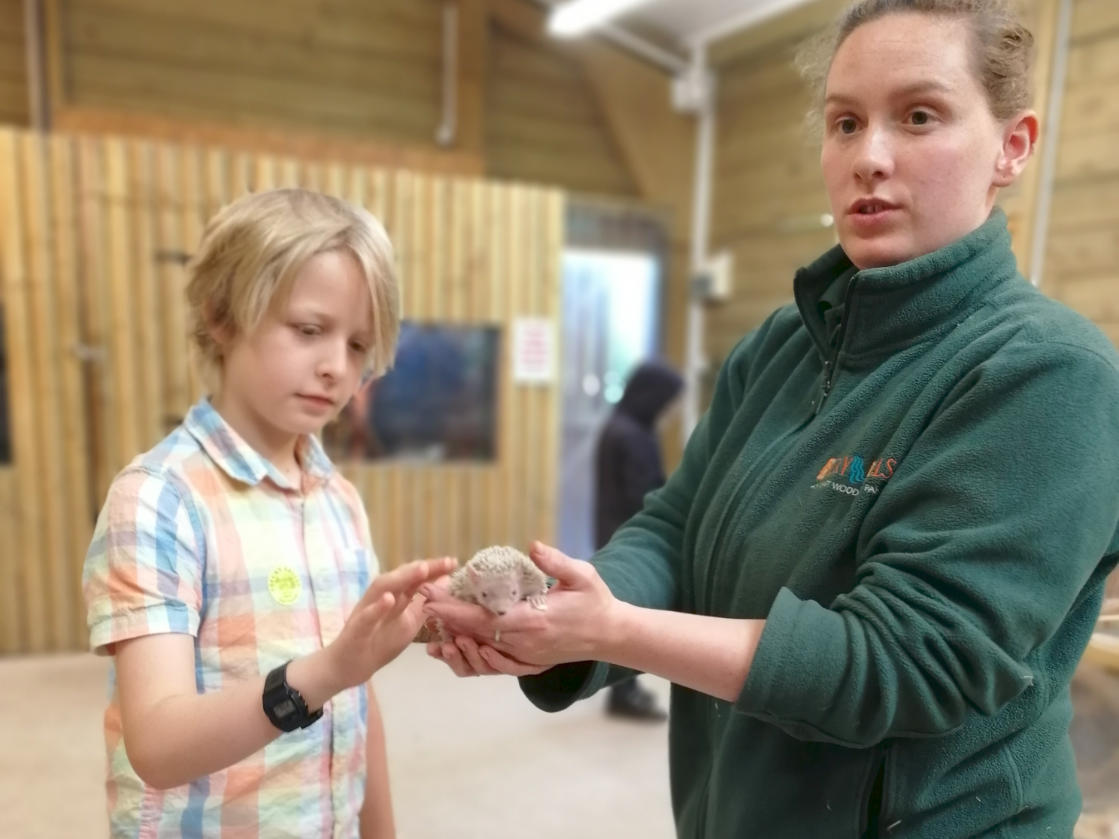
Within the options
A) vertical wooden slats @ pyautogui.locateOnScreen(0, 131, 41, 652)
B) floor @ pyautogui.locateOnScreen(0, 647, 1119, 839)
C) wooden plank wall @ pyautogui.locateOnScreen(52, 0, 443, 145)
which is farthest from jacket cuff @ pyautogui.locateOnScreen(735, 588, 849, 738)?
wooden plank wall @ pyautogui.locateOnScreen(52, 0, 443, 145)

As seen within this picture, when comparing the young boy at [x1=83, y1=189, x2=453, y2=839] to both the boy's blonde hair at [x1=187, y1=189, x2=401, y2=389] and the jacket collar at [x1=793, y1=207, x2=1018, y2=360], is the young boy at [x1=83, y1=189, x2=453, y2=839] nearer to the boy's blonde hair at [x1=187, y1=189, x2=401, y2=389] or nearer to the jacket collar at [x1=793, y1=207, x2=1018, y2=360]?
the boy's blonde hair at [x1=187, y1=189, x2=401, y2=389]

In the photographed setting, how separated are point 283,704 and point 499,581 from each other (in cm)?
33

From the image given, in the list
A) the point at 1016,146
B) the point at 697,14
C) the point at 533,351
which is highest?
the point at 697,14

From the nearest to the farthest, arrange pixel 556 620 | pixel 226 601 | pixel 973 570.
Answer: pixel 973 570
pixel 556 620
pixel 226 601

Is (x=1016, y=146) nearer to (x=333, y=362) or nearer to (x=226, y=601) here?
(x=333, y=362)

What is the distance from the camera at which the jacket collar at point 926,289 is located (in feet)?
3.26

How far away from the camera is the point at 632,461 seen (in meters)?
4.09

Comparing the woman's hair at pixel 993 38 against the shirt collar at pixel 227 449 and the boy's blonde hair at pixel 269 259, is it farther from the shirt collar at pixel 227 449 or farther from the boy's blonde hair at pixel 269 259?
the shirt collar at pixel 227 449

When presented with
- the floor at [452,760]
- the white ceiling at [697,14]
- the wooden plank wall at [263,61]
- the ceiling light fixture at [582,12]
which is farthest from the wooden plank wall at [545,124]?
the floor at [452,760]

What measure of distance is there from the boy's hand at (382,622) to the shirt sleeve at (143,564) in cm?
27

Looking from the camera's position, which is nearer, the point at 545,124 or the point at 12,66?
the point at 12,66

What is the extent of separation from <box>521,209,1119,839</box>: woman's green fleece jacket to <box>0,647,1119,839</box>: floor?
1.92 meters

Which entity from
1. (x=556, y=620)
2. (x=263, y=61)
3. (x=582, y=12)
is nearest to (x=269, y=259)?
(x=556, y=620)

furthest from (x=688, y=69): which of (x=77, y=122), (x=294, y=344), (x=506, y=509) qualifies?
(x=294, y=344)
